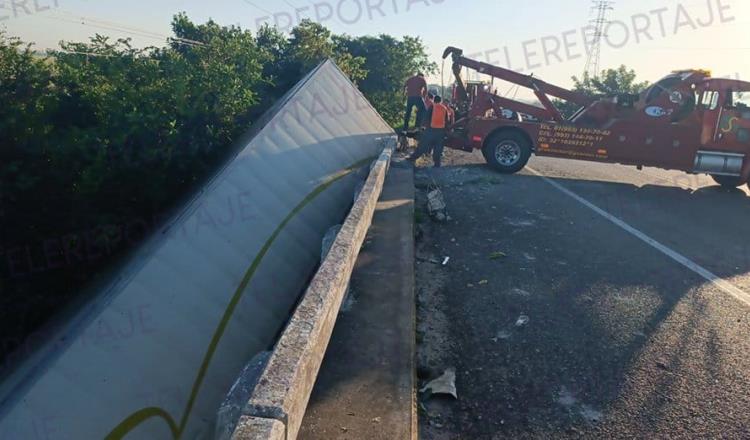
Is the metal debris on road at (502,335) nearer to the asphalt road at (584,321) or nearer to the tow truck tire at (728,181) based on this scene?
the asphalt road at (584,321)

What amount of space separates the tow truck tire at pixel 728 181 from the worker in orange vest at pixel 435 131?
6029mm

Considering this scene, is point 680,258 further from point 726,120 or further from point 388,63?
point 388,63

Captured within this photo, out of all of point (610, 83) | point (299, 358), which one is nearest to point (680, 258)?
point (299, 358)

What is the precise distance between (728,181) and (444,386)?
10.8 meters

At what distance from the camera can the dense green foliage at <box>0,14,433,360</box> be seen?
6.44 meters

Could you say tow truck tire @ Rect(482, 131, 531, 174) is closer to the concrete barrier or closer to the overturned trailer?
the overturned trailer

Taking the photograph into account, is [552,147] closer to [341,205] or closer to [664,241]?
[664,241]

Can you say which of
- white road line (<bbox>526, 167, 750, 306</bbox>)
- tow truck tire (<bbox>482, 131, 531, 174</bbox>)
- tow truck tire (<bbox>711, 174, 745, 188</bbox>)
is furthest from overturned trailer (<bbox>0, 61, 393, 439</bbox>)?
tow truck tire (<bbox>711, 174, 745, 188</bbox>)

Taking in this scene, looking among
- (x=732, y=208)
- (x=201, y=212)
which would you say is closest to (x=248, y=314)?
(x=201, y=212)

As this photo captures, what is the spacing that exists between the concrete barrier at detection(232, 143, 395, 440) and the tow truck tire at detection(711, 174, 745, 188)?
34.1ft

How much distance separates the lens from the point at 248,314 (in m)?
4.87

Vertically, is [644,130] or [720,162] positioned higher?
[644,130]

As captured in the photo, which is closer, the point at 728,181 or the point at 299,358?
the point at 299,358

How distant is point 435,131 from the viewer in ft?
36.7
